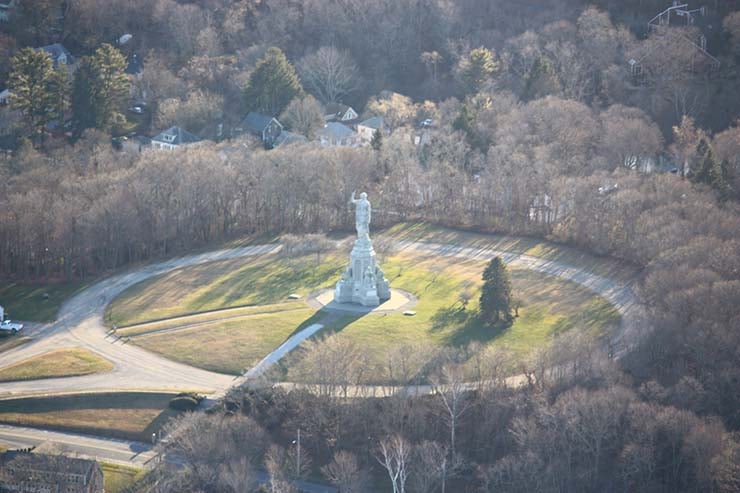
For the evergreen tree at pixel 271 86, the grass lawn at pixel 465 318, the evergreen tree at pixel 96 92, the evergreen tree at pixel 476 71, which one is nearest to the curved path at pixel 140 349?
the grass lawn at pixel 465 318

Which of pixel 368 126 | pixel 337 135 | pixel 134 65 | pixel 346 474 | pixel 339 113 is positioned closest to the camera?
Answer: pixel 346 474

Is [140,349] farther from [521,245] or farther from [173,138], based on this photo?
[173,138]

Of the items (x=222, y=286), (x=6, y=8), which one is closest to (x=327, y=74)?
(x=6, y=8)

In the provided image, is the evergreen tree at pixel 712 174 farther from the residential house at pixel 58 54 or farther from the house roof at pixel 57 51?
the house roof at pixel 57 51

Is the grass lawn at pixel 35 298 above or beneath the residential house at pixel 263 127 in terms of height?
beneath

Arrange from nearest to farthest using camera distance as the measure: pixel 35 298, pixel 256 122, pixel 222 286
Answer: pixel 35 298 < pixel 222 286 < pixel 256 122

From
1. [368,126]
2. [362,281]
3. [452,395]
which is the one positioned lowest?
[452,395]

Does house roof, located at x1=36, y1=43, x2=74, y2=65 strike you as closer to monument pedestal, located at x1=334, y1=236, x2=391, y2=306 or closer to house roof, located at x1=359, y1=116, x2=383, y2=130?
house roof, located at x1=359, y1=116, x2=383, y2=130
